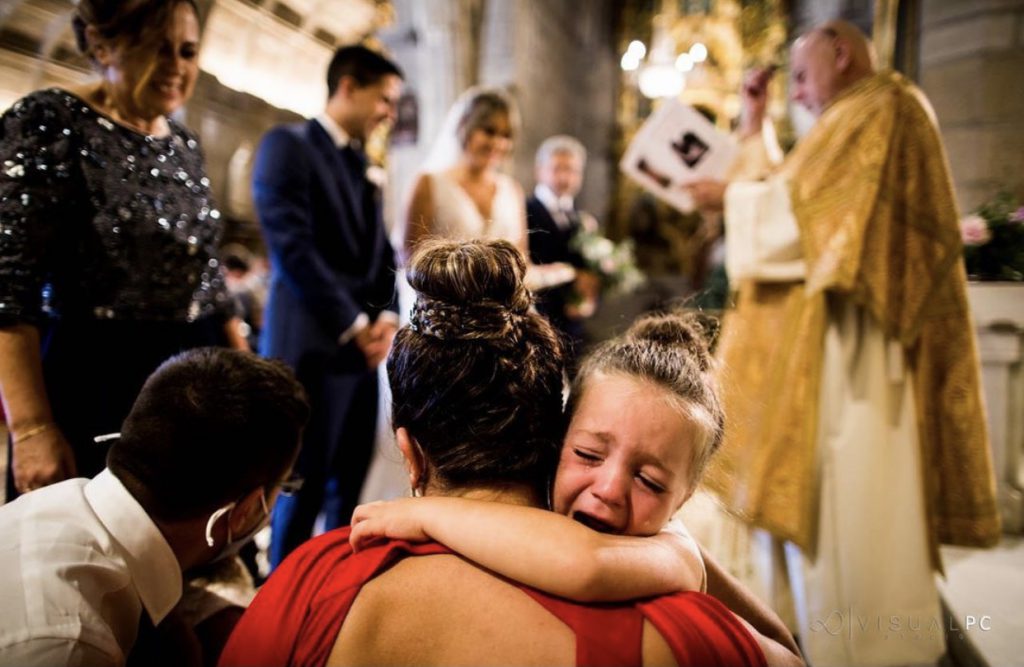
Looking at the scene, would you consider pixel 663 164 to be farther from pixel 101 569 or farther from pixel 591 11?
pixel 591 11

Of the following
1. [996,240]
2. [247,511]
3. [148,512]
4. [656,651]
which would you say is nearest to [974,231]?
[996,240]

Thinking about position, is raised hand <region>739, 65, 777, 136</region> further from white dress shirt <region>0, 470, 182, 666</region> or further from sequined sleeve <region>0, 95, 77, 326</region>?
white dress shirt <region>0, 470, 182, 666</region>

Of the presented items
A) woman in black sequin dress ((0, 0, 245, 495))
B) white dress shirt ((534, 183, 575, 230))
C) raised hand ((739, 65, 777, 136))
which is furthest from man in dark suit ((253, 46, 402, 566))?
white dress shirt ((534, 183, 575, 230))

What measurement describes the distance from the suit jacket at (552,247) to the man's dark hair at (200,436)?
8.98 ft

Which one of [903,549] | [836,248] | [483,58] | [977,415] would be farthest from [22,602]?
[483,58]

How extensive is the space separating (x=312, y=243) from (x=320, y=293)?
0.56 feet

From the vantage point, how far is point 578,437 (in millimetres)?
975

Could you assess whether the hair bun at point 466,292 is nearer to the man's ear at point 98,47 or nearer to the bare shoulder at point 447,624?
the bare shoulder at point 447,624

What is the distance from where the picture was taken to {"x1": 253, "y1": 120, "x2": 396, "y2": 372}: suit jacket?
2.02m

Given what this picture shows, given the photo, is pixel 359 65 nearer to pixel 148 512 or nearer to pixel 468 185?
pixel 468 185

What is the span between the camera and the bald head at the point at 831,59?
2.28 meters

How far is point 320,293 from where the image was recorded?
205 centimetres

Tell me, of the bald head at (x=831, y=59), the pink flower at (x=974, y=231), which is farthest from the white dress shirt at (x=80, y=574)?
the pink flower at (x=974, y=231)

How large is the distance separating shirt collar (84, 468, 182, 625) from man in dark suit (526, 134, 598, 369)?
9.31 feet
